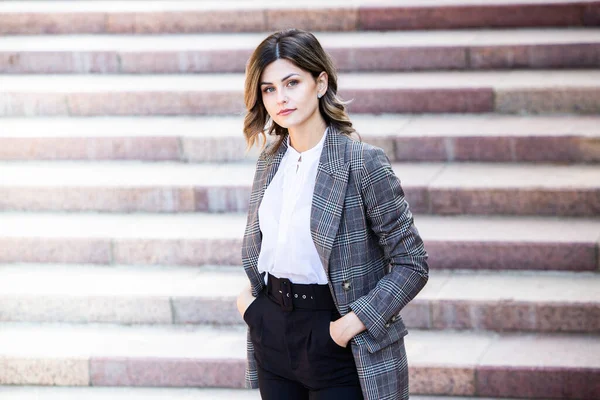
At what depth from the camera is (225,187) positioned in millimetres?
5629

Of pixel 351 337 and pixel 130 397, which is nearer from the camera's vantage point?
pixel 351 337

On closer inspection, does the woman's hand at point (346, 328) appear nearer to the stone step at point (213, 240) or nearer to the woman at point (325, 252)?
the woman at point (325, 252)

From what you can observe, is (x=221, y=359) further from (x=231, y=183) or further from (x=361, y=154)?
(x=361, y=154)

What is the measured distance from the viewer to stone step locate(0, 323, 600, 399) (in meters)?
4.41

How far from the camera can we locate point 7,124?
21.4 ft

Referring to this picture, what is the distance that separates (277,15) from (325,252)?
4516mm

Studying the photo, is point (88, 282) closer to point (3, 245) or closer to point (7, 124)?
point (3, 245)

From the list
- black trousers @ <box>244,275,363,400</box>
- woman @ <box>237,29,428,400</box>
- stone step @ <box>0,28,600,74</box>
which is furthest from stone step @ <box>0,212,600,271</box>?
black trousers @ <box>244,275,363,400</box>

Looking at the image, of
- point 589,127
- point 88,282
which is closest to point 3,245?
point 88,282

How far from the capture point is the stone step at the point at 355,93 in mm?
5973

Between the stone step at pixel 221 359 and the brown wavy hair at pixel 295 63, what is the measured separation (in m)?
1.86

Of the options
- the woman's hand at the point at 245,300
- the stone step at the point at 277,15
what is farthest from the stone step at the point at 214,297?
the stone step at the point at 277,15

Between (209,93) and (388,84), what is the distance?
1196mm

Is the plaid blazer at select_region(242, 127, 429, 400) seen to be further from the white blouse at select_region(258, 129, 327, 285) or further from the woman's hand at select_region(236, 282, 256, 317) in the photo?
the woman's hand at select_region(236, 282, 256, 317)
